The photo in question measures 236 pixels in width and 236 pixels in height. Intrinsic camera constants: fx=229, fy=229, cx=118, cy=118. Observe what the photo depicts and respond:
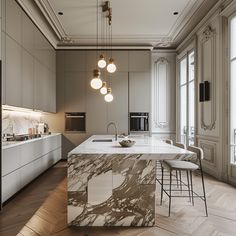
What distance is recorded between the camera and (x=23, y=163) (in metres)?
3.57

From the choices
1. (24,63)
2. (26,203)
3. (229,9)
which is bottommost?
(26,203)

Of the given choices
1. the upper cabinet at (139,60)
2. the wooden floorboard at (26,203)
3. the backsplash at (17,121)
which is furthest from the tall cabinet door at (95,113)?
the wooden floorboard at (26,203)

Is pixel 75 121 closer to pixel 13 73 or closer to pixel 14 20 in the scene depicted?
pixel 13 73

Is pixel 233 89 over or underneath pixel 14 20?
underneath

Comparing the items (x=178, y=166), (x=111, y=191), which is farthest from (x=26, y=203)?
(x=178, y=166)

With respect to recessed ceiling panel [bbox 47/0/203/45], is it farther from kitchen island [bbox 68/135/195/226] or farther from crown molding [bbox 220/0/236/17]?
kitchen island [bbox 68/135/195/226]

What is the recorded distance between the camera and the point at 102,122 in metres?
6.18

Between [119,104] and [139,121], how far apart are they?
0.71 m

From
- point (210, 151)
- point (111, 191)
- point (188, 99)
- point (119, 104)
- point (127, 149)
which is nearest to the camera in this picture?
point (111, 191)

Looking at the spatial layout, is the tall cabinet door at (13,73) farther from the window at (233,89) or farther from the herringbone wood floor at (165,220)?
the window at (233,89)

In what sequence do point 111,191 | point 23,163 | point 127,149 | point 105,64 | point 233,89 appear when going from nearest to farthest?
point 111,191 → point 127,149 → point 105,64 → point 23,163 → point 233,89

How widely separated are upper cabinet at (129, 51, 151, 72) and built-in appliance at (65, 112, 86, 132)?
186 cm

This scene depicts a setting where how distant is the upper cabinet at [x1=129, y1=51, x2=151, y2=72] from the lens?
620cm

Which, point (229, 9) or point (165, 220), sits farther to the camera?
point (229, 9)
